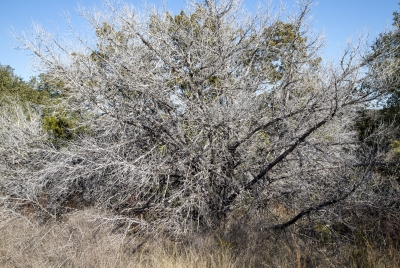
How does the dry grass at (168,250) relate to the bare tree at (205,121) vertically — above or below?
below

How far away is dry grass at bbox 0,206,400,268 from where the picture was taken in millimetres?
4285

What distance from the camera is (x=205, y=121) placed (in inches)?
216

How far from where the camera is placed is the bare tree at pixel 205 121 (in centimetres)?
532

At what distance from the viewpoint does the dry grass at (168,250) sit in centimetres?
429

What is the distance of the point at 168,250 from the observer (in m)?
4.86

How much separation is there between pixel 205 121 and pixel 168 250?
1908 mm

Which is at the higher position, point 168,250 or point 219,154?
point 219,154

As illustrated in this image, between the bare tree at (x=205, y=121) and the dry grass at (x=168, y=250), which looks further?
the bare tree at (x=205, y=121)

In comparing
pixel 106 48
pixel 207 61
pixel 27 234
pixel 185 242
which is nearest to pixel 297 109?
pixel 207 61

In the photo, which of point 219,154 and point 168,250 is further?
point 219,154

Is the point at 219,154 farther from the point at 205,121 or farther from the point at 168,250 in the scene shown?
the point at 168,250

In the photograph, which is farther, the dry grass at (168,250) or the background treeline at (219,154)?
the background treeline at (219,154)

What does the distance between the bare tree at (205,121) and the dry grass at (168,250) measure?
1.14 ft

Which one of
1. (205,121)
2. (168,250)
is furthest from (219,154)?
(168,250)
